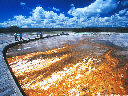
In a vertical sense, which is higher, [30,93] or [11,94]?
[11,94]

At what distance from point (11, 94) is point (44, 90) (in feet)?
4.52

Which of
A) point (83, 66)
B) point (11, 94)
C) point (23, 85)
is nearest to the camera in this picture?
point (11, 94)

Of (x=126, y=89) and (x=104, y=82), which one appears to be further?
(x=104, y=82)

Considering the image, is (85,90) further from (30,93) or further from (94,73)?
(30,93)

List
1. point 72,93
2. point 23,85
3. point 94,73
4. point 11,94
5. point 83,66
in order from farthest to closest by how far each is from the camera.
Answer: point 83,66, point 94,73, point 23,85, point 72,93, point 11,94

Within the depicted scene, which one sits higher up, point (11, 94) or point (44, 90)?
point (11, 94)

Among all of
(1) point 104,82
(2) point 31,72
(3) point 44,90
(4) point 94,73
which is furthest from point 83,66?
(2) point 31,72

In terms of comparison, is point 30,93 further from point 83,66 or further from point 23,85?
point 83,66

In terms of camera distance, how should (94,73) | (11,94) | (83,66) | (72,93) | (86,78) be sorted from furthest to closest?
(83,66) < (94,73) < (86,78) < (72,93) < (11,94)

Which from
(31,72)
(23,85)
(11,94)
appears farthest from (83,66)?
(11,94)

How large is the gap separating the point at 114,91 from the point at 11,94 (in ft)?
14.3

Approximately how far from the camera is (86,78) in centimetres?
464

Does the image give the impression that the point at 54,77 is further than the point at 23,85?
Yes

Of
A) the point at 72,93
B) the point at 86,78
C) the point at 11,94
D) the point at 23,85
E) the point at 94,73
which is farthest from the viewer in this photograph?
the point at 94,73
